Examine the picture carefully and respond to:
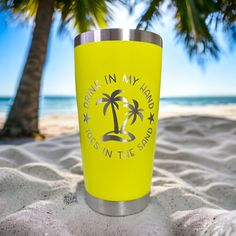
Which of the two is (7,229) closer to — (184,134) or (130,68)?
(130,68)

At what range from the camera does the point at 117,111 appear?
0.74m

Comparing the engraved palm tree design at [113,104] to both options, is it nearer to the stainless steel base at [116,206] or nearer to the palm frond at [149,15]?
the stainless steel base at [116,206]

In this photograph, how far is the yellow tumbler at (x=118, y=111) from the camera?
→ 71cm

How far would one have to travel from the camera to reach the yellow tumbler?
0.71m

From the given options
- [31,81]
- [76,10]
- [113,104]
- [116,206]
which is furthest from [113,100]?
[76,10]

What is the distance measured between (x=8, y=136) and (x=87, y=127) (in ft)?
5.89

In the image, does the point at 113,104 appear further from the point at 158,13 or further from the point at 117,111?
the point at 158,13

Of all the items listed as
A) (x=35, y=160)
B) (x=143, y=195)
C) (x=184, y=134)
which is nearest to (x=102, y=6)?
(x=184, y=134)

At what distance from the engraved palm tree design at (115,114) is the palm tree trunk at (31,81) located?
72.2 inches

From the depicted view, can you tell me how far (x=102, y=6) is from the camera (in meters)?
2.59

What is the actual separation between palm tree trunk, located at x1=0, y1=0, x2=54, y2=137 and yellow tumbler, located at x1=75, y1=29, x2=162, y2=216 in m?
1.74

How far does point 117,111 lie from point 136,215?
36cm

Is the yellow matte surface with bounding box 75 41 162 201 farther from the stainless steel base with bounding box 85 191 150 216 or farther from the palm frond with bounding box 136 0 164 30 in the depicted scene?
the palm frond with bounding box 136 0 164 30

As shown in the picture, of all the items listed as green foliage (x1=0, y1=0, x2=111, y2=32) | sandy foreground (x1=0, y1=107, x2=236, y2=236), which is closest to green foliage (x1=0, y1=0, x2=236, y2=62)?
green foliage (x1=0, y1=0, x2=111, y2=32)
